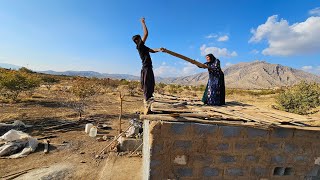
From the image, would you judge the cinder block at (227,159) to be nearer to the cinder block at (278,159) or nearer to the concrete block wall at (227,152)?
the concrete block wall at (227,152)

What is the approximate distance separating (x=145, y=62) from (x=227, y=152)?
2969 millimetres

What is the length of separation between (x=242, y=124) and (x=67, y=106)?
52.0ft

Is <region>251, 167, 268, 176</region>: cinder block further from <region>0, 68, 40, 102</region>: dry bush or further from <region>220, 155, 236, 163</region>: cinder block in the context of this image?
<region>0, 68, 40, 102</region>: dry bush

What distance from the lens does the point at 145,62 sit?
21.1ft

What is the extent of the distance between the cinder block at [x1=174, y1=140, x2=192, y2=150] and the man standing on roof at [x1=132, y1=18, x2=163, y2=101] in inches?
94.5

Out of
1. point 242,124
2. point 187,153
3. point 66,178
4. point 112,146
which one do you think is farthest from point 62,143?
point 242,124

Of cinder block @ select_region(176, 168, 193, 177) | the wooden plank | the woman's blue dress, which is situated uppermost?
the woman's blue dress

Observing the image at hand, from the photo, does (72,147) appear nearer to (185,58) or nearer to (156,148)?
(185,58)

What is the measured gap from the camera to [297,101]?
15.4 m

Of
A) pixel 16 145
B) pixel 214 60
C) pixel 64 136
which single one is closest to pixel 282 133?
pixel 214 60

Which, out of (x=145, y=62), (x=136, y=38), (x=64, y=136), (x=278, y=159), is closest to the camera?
(x=278, y=159)

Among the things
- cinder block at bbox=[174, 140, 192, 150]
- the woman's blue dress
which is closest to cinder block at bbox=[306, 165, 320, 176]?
cinder block at bbox=[174, 140, 192, 150]

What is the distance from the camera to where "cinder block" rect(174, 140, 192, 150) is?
4367mm

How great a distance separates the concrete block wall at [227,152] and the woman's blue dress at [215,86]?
221 cm
